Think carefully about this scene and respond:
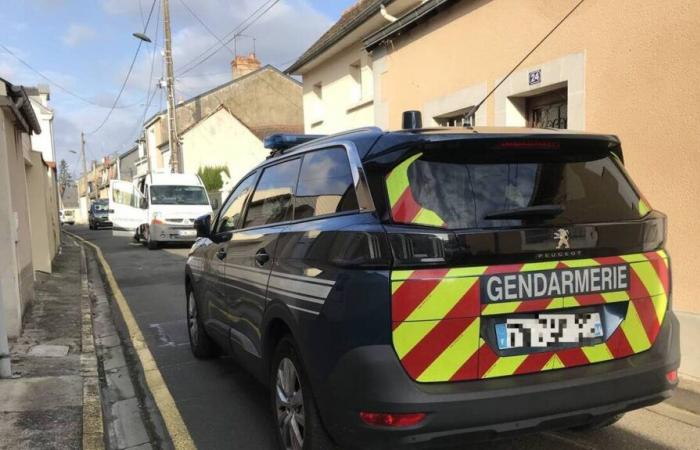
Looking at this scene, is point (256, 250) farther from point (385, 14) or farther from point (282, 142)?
point (385, 14)

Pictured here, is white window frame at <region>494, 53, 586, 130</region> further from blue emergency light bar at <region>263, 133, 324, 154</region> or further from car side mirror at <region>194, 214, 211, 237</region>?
car side mirror at <region>194, 214, 211, 237</region>

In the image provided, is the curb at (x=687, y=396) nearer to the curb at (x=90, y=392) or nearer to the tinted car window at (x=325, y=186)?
the tinted car window at (x=325, y=186)

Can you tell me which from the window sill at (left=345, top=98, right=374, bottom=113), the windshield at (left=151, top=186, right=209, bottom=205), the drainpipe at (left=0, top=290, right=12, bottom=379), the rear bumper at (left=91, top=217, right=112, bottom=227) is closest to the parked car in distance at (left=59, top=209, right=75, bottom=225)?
the rear bumper at (left=91, top=217, right=112, bottom=227)

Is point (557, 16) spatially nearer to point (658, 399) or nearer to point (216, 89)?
point (658, 399)

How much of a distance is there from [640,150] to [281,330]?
401cm

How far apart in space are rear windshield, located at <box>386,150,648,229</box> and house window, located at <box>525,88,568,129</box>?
4.04 meters

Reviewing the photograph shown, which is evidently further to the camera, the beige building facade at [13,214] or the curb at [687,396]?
the beige building facade at [13,214]

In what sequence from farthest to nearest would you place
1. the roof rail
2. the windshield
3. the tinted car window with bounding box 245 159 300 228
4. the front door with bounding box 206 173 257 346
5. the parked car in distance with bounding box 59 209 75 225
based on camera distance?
the parked car in distance with bounding box 59 209 75 225
the windshield
the front door with bounding box 206 173 257 346
the roof rail
the tinted car window with bounding box 245 159 300 228

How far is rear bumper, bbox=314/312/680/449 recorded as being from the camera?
95.2 inches

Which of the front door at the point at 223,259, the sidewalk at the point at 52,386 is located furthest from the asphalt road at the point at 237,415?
the sidewalk at the point at 52,386

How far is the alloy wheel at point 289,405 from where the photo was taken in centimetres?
305

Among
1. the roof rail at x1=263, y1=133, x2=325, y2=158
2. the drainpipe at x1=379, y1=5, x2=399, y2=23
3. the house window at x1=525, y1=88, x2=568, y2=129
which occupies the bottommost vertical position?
the roof rail at x1=263, y1=133, x2=325, y2=158

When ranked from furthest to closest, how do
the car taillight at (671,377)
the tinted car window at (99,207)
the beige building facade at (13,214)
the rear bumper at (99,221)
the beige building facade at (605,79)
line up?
1. the tinted car window at (99,207)
2. the rear bumper at (99,221)
3. the beige building facade at (13,214)
4. the beige building facade at (605,79)
5. the car taillight at (671,377)

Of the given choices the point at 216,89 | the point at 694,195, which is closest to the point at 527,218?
the point at 694,195
